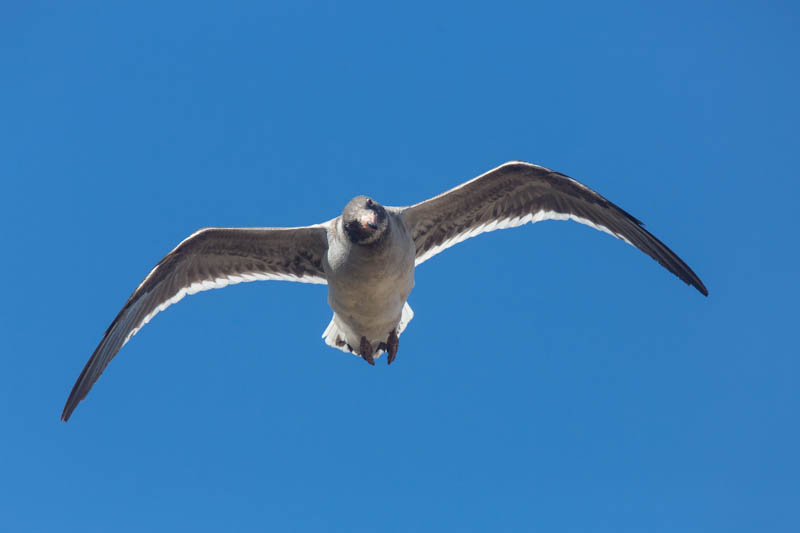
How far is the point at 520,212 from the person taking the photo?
10531mm

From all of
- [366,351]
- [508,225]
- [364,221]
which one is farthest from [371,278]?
[508,225]

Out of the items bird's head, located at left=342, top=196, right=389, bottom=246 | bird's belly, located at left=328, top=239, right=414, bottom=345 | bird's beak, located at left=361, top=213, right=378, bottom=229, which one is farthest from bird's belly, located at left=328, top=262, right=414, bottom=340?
bird's beak, located at left=361, top=213, right=378, bottom=229

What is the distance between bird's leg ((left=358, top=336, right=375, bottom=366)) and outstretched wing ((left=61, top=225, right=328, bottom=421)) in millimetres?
1031

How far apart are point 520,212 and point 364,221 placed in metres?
3.03

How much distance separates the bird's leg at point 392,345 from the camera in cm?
1030

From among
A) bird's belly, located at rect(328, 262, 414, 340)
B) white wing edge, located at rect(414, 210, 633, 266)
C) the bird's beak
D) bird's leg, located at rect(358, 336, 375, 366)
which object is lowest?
bird's leg, located at rect(358, 336, 375, 366)

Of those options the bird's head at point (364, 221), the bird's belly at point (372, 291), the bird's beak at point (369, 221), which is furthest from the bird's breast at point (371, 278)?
the bird's beak at point (369, 221)

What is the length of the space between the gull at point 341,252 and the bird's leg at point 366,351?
2 cm

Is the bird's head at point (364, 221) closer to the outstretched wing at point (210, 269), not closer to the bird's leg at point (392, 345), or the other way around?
the outstretched wing at point (210, 269)

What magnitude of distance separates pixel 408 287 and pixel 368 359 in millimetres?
1412

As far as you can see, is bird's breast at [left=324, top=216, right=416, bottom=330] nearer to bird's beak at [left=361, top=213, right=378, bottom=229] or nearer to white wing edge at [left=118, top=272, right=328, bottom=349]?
bird's beak at [left=361, top=213, right=378, bottom=229]

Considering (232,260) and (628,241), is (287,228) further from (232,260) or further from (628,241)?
(628,241)

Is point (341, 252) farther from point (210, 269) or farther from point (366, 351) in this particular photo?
point (210, 269)

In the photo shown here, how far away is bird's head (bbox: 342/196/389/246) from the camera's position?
8.44 m
